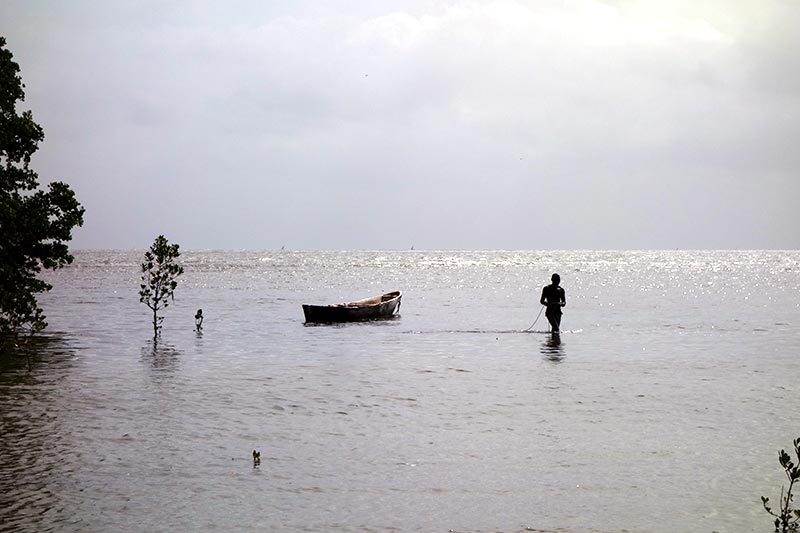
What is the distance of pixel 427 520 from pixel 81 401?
11213 millimetres

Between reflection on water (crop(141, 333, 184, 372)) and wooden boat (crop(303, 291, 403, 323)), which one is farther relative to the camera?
wooden boat (crop(303, 291, 403, 323))

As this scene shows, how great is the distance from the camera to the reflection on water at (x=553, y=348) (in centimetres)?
2674

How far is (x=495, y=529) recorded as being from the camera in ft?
30.2

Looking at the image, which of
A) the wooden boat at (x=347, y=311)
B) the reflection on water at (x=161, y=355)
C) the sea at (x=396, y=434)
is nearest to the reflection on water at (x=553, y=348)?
the sea at (x=396, y=434)

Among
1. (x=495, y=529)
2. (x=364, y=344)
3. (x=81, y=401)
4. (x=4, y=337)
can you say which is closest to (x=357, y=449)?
(x=495, y=529)

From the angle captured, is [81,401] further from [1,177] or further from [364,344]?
[364,344]

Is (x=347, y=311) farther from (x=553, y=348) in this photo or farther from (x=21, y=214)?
(x=21, y=214)

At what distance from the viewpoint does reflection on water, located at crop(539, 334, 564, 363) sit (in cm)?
2674

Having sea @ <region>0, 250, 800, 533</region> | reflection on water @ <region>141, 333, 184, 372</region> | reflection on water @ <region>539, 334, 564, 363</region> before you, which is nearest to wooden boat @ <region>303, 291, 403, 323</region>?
sea @ <region>0, 250, 800, 533</region>

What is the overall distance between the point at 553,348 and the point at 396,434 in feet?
53.9

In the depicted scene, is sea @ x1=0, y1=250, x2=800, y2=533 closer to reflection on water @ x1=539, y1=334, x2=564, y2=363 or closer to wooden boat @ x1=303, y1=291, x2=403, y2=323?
reflection on water @ x1=539, y1=334, x2=564, y2=363

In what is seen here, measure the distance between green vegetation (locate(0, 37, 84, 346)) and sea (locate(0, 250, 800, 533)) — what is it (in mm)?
2622

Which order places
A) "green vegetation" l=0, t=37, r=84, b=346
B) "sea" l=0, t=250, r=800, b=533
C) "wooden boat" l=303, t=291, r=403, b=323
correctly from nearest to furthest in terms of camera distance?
"sea" l=0, t=250, r=800, b=533 → "green vegetation" l=0, t=37, r=84, b=346 → "wooden boat" l=303, t=291, r=403, b=323

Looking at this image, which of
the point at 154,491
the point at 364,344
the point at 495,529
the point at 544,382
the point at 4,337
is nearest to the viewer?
the point at 495,529
